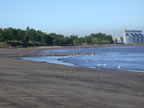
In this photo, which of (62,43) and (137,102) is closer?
(137,102)

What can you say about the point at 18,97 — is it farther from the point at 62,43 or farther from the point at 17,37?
the point at 62,43

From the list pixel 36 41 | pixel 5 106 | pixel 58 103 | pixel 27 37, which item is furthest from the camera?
pixel 36 41

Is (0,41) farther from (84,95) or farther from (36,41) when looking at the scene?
(84,95)

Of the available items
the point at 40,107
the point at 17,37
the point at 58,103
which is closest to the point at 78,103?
the point at 58,103

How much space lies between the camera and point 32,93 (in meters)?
9.77

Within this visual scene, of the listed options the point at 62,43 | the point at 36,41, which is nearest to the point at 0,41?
the point at 36,41

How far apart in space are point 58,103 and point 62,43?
181861 mm

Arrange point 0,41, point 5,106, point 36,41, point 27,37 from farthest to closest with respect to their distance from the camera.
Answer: point 36,41 < point 27,37 < point 0,41 < point 5,106

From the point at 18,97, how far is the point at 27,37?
134 metres

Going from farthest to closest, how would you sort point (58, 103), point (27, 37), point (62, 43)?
point (62, 43) → point (27, 37) → point (58, 103)

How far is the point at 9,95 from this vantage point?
9.19 metres

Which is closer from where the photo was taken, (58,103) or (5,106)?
(5,106)

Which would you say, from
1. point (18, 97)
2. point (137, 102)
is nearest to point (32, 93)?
point (18, 97)

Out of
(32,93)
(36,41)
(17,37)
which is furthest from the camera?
(36,41)
